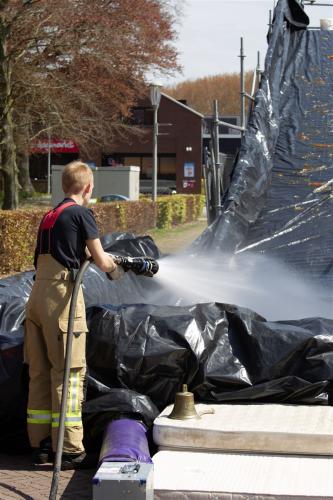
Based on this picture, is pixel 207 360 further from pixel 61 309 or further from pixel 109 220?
pixel 109 220

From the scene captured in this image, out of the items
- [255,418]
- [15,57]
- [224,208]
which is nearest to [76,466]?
[255,418]

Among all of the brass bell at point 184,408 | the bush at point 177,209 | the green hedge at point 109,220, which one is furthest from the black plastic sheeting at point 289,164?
the bush at point 177,209

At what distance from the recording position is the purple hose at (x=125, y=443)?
13.1 ft

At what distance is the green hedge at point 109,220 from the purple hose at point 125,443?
339 inches

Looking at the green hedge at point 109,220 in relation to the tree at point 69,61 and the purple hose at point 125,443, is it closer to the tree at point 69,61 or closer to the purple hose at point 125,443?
the tree at point 69,61

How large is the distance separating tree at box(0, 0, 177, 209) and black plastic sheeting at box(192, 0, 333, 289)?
30.2ft

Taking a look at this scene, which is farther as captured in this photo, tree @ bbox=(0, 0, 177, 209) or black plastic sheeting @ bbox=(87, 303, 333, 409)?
→ tree @ bbox=(0, 0, 177, 209)

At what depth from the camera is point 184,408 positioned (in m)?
4.48

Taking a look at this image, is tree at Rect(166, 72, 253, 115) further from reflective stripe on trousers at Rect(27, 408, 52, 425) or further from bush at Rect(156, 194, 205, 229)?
reflective stripe on trousers at Rect(27, 408, 52, 425)

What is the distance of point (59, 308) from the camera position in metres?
4.46

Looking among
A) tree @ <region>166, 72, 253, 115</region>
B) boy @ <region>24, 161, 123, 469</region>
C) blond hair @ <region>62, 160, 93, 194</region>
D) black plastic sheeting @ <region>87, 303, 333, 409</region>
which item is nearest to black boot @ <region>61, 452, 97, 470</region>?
boy @ <region>24, 161, 123, 469</region>

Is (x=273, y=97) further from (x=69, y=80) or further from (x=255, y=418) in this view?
(x=69, y=80)

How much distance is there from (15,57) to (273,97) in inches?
469

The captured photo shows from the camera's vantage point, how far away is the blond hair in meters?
4.59
